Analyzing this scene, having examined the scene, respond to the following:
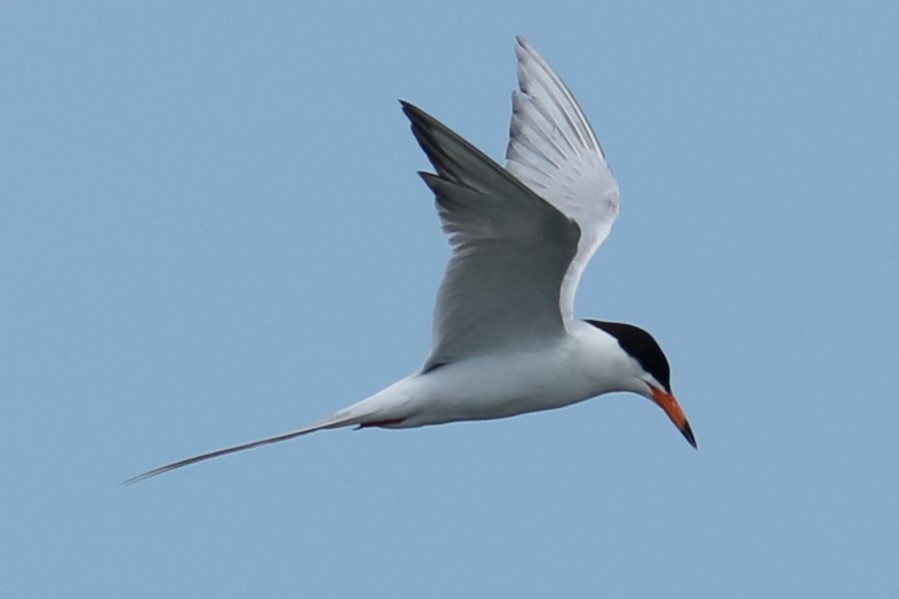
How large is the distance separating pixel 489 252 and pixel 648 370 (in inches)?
52.3

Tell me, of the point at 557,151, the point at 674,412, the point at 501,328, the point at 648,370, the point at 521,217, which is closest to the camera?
the point at 521,217

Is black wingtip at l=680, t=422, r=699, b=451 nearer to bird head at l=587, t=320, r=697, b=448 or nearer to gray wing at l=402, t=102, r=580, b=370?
bird head at l=587, t=320, r=697, b=448

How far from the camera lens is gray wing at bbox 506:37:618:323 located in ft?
31.5

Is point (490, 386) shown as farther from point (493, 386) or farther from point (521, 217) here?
point (521, 217)

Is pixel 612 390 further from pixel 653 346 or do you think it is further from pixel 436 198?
pixel 436 198

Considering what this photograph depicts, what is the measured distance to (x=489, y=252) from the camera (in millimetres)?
7688

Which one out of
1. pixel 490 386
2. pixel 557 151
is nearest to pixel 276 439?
pixel 490 386

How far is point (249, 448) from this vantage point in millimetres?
7840

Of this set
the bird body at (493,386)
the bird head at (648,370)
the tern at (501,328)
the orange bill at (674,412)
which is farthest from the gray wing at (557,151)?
the bird body at (493,386)

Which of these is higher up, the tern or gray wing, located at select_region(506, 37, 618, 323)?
gray wing, located at select_region(506, 37, 618, 323)

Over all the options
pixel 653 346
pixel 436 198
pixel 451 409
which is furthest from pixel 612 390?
pixel 436 198

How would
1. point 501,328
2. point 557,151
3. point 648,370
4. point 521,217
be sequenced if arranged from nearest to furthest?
point 521,217 < point 501,328 < point 648,370 < point 557,151

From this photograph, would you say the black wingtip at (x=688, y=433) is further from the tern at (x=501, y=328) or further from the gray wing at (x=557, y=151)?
the gray wing at (x=557, y=151)

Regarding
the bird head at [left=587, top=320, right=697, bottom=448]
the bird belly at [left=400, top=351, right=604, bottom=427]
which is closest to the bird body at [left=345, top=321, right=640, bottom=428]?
the bird belly at [left=400, top=351, right=604, bottom=427]
